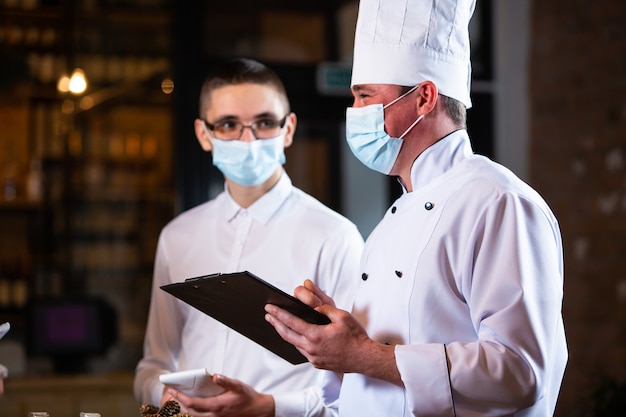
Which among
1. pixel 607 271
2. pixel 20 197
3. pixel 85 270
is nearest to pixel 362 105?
pixel 607 271

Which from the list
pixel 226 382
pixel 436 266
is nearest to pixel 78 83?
pixel 226 382

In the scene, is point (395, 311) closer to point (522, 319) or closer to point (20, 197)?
point (522, 319)

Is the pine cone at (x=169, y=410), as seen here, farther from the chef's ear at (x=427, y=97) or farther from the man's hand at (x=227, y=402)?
the chef's ear at (x=427, y=97)

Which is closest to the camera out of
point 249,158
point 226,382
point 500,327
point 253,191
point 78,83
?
point 500,327

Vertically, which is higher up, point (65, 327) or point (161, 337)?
point (161, 337)

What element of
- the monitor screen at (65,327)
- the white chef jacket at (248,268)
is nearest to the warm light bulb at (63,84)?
the monitor screen at (65,327)

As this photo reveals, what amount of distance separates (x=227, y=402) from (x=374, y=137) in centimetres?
65

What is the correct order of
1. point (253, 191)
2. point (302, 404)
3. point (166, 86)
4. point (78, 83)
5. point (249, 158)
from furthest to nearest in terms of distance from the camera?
1. point (78, 83)
2. point (166, 86)
3. point (253, 191)
4. point (249, 158)
5. point (302, 404)

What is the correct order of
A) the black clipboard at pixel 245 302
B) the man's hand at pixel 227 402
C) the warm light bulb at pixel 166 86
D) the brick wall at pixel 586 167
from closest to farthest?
the black clipboard at pixel 245 302 < the man's hand at pixel 227 402 < the brick wall at pixel 586 167 < the warm light bulb at pixel 166 86

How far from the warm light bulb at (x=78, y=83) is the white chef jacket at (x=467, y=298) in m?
3.94

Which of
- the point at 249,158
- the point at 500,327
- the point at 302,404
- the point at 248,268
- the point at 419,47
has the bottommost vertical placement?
the point at 302,404

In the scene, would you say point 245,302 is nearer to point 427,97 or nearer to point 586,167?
point 427,97

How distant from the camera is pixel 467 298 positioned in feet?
5.82

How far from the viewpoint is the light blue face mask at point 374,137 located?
196 centimetres
